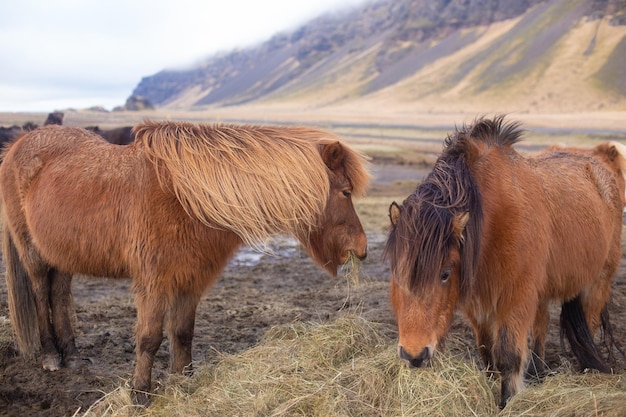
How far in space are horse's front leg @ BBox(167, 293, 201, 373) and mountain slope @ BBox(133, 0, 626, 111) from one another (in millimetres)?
73646

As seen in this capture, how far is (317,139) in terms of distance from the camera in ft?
16.2

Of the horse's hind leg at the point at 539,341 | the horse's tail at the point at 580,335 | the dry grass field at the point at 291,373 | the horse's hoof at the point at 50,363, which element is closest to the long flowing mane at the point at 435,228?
the dry grass field at the point at 291,373

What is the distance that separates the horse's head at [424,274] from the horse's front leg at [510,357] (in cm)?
53

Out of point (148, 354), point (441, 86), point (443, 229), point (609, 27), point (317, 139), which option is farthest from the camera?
point (441, 86)

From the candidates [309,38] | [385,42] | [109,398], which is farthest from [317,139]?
[309,38]

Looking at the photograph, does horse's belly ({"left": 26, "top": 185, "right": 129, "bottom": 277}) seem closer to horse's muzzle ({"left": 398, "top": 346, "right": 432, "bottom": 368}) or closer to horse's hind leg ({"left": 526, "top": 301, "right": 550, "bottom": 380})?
horse's muzzle ({"left": 398, "top": 346, "right": 432, "bottom": 368})

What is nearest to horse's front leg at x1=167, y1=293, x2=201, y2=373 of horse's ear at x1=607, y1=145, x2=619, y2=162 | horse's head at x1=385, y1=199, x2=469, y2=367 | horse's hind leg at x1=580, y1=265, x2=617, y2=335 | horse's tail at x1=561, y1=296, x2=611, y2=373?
horse's head at x1=385, y1=199, x2=469, y2=367

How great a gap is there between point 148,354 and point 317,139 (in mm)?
2096

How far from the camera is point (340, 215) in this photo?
4.90 metres

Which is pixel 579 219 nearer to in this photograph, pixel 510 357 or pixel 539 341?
pixel 539 341

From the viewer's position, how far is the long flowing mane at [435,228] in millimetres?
3555

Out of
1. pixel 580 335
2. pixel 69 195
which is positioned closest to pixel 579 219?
pixel 580 335

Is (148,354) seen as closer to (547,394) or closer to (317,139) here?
(317,139)

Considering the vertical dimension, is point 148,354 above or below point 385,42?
below
